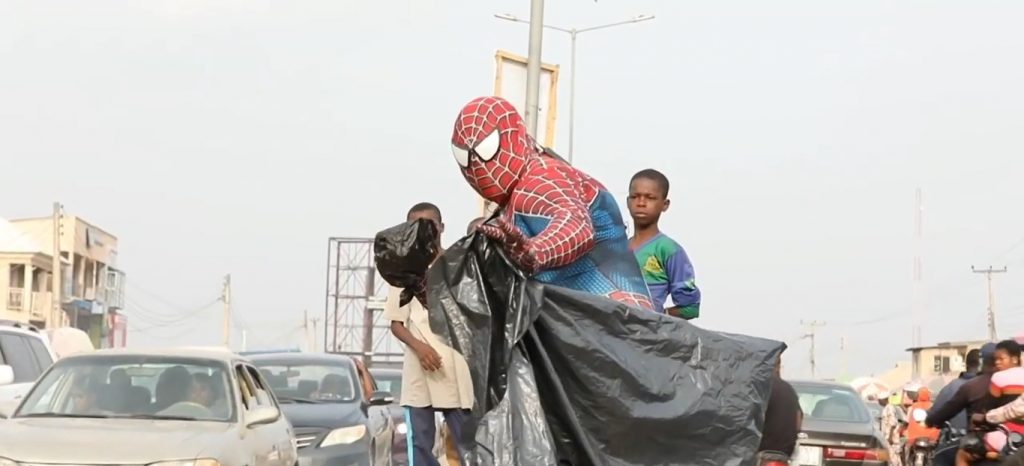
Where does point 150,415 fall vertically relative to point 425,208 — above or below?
below

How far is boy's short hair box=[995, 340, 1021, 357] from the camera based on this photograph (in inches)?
417

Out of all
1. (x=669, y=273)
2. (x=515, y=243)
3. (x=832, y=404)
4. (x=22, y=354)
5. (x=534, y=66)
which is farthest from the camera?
(x=832, y=404)

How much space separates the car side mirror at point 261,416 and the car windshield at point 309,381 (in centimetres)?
448

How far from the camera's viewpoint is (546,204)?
15.9 feet

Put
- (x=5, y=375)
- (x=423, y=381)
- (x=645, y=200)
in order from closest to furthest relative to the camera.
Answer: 1. (x=423, y=381)
2. (x=645, y=200)
3. (x=5, y=375)

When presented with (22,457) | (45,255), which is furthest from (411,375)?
(45,255)

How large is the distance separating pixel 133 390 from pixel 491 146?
21.9ft

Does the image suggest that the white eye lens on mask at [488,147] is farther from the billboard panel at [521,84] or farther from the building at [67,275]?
the building at [67,275]

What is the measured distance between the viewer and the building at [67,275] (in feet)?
267

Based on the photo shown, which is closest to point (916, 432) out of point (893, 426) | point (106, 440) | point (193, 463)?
point (893, 426)

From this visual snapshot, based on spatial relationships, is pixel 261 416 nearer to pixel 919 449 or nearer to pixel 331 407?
pixel 331 407

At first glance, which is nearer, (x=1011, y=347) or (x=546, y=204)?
(x=546, y=204)

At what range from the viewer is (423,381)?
6953 mm

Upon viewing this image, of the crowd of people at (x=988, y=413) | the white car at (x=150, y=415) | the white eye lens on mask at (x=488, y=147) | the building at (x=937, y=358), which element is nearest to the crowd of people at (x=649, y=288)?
the white eye lens on mask at (x=488, y=147)
